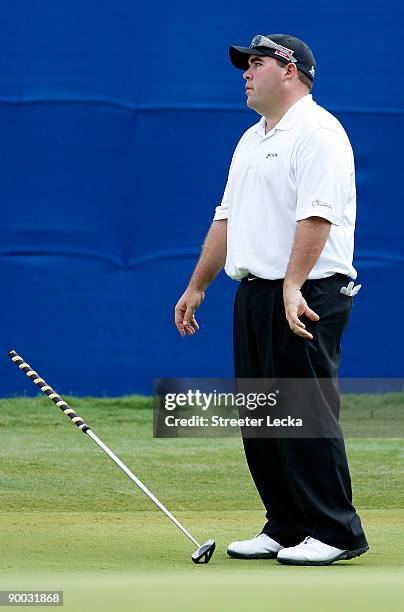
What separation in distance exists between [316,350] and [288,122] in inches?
27.9

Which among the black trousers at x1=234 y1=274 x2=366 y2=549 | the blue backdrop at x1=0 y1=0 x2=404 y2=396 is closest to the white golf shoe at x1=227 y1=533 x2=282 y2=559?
the black trousers at x1=234 y1=274 x2=366 y2=549

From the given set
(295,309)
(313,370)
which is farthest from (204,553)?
(295,309)

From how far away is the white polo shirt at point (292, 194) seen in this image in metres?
4.16

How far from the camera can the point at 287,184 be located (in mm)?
4250

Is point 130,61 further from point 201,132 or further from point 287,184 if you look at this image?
point 287,184

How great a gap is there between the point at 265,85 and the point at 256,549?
1.45 m

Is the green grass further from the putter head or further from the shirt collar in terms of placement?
the shirt collar

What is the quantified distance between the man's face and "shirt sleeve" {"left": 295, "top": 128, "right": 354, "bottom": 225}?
24 cm

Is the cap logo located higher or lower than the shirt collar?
higher

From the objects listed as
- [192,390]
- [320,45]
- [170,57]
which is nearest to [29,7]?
[170,57]

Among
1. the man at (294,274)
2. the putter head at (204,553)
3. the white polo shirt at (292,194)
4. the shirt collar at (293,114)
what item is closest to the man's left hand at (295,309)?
the man at (294,274)

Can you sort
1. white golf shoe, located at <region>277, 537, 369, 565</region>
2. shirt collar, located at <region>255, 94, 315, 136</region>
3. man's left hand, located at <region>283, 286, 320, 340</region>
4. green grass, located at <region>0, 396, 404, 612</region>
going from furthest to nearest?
shirt collar, located at <region>255, 94, 315, 136</region>
white golf shoe, located at <region>277, 537, 369, 565</region>
man's left hand, located at <region>283, 286, 320, 340</region>
green grass, located at <region>0, 396, 404, 612</region>

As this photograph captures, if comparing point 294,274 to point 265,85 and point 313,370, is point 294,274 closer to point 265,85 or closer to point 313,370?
point 313,370

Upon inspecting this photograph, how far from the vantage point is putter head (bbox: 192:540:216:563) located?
4168mm
